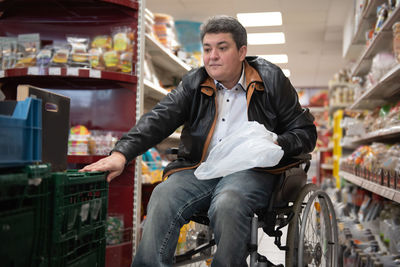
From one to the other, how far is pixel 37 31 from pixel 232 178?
6.83 feet

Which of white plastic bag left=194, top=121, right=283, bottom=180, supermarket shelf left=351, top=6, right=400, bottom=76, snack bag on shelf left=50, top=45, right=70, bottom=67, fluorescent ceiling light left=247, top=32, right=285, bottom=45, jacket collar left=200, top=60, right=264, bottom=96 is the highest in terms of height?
fluorescent ceiling light left=247, top=32, right=285, bottom=45

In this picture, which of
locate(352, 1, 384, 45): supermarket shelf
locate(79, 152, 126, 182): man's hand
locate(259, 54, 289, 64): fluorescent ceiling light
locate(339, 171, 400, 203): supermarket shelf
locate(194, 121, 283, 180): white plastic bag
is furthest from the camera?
locate(259, 54, 289, 64): fluorescent ceiling light

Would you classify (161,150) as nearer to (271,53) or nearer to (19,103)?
(19,103)

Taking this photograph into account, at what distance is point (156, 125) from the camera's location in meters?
2.06

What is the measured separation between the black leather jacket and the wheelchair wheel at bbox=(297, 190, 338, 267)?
1.10 ft

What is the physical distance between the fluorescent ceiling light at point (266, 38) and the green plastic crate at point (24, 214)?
8.20 meters

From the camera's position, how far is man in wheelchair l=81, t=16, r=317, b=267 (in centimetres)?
186

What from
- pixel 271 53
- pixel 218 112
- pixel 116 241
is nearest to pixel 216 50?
pixel 218 112

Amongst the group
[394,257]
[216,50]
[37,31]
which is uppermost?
[37,31]

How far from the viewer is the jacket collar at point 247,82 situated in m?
2.10

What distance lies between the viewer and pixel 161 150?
17.1 feet

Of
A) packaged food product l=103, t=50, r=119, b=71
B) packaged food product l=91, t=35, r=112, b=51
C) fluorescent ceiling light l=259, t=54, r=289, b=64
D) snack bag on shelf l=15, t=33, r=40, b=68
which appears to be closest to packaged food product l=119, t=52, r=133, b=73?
packaged food product l=103, t=50, r=119, b=71

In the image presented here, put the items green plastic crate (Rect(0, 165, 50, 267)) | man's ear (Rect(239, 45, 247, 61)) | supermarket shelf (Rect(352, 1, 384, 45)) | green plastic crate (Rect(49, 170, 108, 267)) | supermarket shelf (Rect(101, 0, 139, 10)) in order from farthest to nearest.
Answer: supermarket shelf (Rect(352, 1, 384, 45))
supermarket shelf (Rect(101, 0, 139, 10))
man's ear (Rect(239, 45, 247, 61))
green plastic crate (Rect(49, 170, 108, 267))
green plastic crate (Rect(0, 165, 50, 267))

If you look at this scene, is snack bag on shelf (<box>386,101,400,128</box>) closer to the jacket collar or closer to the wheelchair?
the wheelchair
